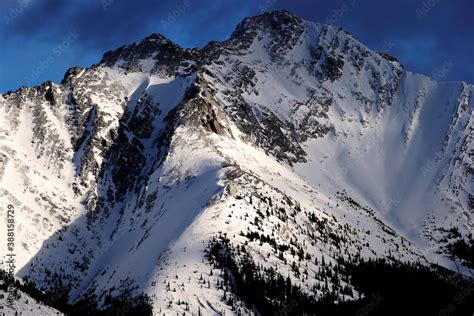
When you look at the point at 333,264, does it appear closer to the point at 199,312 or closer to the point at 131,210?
the point at 199,312

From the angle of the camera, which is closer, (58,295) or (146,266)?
(146,266)

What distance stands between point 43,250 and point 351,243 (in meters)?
90.0

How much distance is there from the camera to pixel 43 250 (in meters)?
175

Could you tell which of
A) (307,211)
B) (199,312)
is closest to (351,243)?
(307,211)

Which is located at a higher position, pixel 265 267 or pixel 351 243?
pixel 351 243

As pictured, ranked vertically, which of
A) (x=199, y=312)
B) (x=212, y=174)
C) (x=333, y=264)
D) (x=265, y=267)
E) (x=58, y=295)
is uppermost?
(x=212, y=174)

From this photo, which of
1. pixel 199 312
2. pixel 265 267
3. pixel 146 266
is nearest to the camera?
pixel 199 312

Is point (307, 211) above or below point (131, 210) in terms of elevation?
above

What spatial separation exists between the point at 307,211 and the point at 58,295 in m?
73.6

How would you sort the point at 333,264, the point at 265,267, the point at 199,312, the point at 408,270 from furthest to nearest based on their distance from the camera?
the point at 408,270 → the point at 333,264 → the point at 265,267 → the point at 199,312

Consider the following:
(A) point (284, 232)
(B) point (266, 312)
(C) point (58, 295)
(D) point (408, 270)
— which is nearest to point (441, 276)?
(D) point (408, 270)

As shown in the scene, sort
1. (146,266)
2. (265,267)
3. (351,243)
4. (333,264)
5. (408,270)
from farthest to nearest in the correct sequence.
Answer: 1. (351,243)
2. (408,270)
3. (333,264)
4. (146,266)
5. (265,267)

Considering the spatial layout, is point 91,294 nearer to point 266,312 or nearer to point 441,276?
point 266,312

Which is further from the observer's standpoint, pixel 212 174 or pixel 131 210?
pixel 131 210
